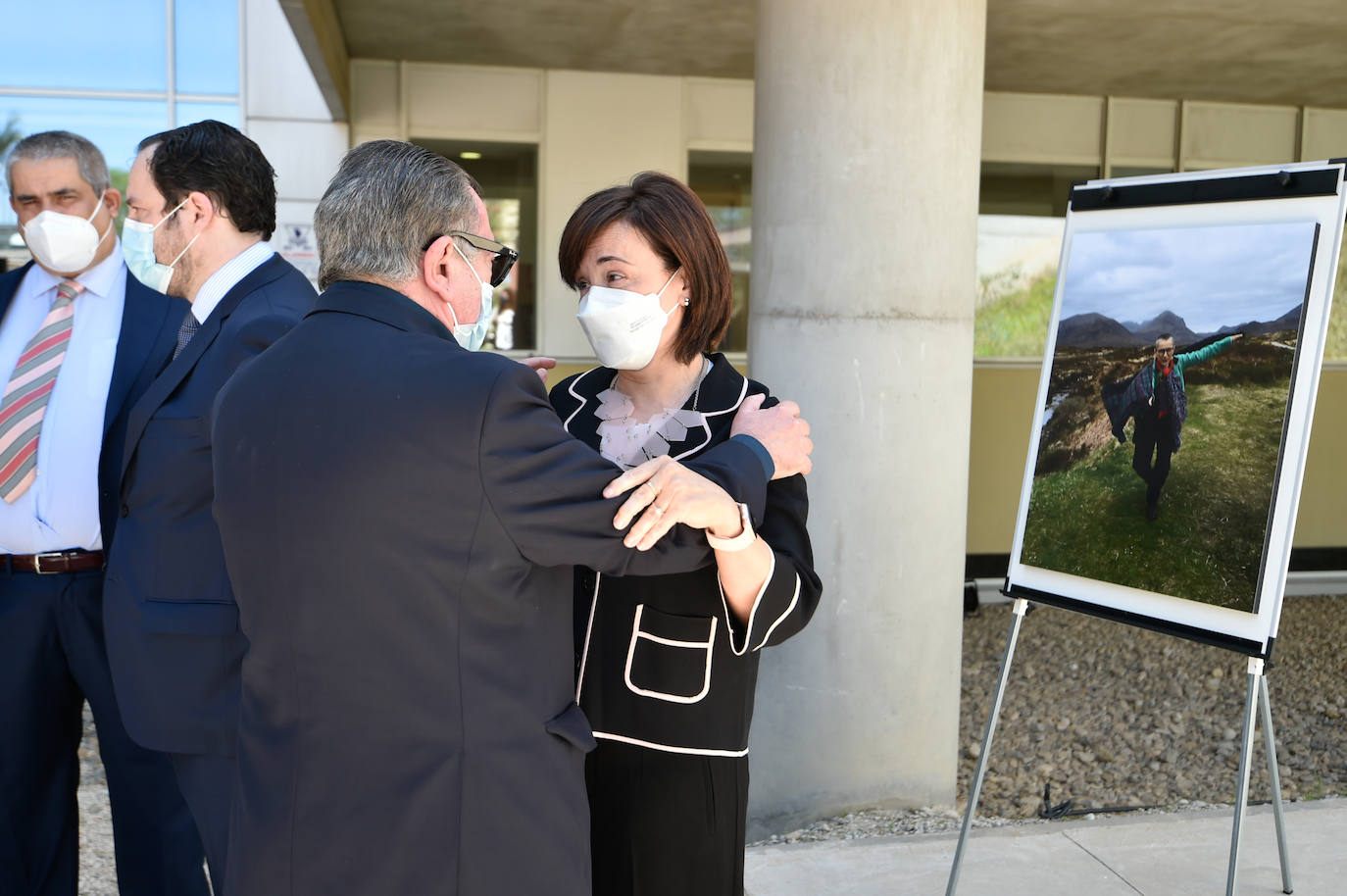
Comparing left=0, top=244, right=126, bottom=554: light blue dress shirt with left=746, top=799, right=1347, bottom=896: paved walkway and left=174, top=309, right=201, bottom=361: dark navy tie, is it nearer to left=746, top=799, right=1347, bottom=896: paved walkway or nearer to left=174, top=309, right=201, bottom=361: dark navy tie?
left=174, top=309, right=201, bottom=361: dark navy tie

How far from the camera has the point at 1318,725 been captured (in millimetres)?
5762

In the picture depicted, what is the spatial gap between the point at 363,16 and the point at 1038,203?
504 cm

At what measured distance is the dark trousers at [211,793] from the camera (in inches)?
94.2

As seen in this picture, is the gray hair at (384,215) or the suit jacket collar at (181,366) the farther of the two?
the suit jacket collar at (181,366)

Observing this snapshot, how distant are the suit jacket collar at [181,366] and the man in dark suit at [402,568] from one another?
2.76 ft

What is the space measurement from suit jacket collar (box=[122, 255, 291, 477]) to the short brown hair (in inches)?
27.1

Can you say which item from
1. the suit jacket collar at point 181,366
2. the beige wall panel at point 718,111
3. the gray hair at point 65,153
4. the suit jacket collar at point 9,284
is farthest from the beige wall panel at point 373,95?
the suit jacket collar at point 181,366

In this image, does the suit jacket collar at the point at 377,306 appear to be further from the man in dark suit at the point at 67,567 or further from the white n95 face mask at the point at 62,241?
the white n95 face mask at the point at 62,241

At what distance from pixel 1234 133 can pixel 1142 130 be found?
2.39 feet

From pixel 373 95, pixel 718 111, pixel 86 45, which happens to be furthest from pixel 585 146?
pixel 86 45

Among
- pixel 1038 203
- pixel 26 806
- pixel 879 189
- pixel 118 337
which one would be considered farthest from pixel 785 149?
pixel 1038 203

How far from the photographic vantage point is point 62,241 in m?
3.01

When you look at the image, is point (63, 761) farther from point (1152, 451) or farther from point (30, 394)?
point (1152, 451)

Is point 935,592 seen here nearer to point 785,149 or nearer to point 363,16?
point 785,149
